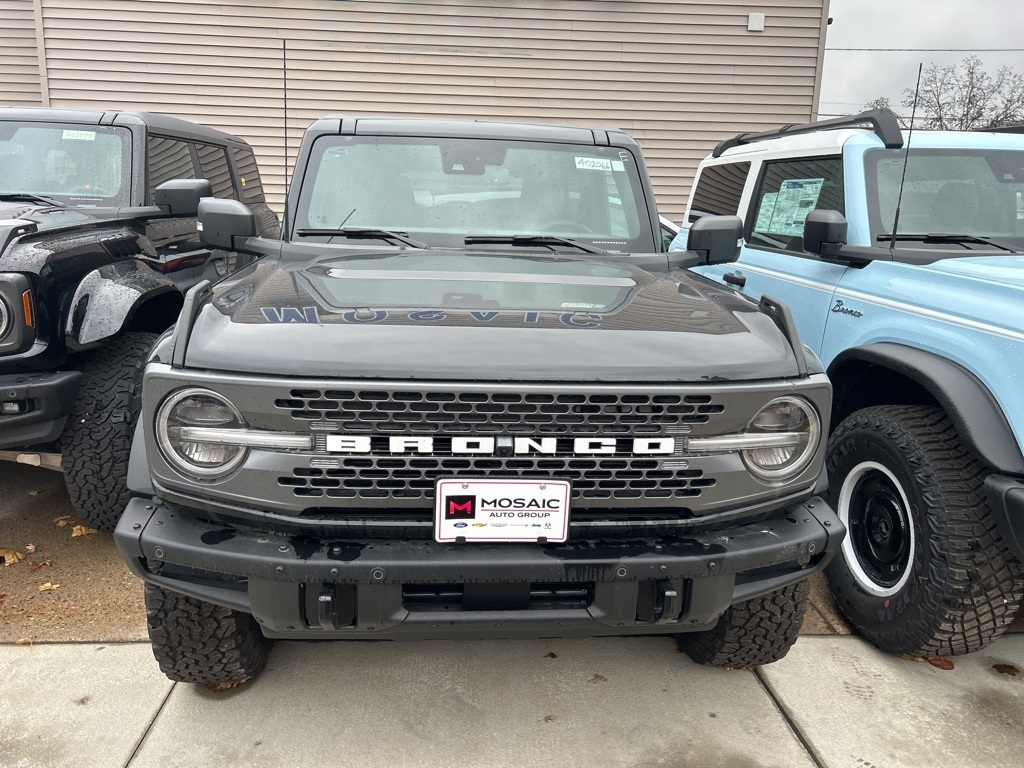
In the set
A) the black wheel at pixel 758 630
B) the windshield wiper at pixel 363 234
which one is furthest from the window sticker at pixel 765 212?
the black wheel at pixel 758 630

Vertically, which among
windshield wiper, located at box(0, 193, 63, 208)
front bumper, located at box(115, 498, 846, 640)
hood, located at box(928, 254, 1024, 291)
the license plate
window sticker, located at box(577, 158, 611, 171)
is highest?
window sticker, located at box(577, 158, 611, 171)

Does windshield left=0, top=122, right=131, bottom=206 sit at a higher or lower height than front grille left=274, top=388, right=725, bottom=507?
higher

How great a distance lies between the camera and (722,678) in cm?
275

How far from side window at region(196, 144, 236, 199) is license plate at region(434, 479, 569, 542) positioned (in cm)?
419

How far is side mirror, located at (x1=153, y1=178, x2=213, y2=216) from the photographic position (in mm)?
3873

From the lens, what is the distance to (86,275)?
11.1 ft

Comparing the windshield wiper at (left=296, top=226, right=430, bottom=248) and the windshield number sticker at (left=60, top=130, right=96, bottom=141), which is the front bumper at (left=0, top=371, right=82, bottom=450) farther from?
the windshield number sticker at (left=60, top=130, right=96, bottom=141)

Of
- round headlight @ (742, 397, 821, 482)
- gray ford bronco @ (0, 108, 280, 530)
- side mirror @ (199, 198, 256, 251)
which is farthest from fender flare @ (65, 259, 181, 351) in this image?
round headlight @ (742, 397, 821, 482)

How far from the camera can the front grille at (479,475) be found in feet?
6.29

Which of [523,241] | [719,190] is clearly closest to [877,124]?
[719,190]

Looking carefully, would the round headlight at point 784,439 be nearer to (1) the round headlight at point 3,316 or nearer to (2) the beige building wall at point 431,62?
(1) the round headlight at point 3,316

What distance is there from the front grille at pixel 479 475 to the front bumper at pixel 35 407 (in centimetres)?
173

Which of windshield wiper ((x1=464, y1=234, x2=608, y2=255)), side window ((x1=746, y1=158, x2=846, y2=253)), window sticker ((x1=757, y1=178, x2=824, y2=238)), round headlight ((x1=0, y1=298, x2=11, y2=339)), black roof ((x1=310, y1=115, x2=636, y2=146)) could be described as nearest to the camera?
round headlight ((x1=0, y1=298, x2=11, y2=339))

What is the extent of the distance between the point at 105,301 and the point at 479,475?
228 centimetres
